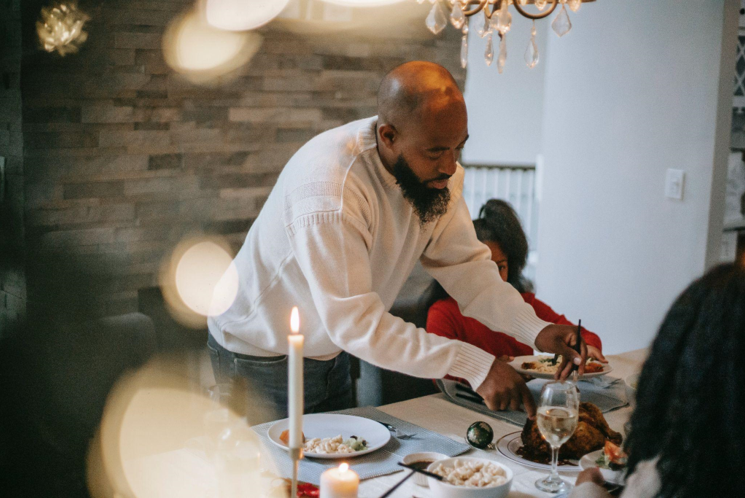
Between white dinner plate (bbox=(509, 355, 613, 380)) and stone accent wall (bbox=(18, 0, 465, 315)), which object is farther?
stone accent wall (bbox=(18, 0, 465, 315))

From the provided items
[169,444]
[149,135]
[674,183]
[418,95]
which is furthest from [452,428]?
[674,183]

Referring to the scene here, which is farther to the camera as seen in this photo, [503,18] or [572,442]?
[503,18]

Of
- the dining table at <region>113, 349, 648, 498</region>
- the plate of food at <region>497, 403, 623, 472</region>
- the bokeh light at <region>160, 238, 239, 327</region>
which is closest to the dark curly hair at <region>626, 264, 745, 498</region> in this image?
the dining table at <region>113, 349, 648, 498</region>

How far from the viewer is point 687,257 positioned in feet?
9.42

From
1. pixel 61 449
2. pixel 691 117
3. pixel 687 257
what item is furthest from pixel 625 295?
pixel 61 449

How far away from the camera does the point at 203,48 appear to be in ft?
8.05

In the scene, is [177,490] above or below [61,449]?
above

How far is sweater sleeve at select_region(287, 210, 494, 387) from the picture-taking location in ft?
4.96

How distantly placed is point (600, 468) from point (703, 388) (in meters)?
0.46

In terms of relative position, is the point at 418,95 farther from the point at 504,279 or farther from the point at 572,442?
the point at 504,279

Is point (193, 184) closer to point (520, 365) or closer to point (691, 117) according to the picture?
point (520, 365)

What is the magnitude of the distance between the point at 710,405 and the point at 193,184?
1.90m

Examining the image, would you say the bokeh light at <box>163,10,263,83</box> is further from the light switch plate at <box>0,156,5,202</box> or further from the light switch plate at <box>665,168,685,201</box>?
the light switch plate at <box>665,168,685,201</box>

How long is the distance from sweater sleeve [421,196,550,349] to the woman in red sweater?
0.34 m
